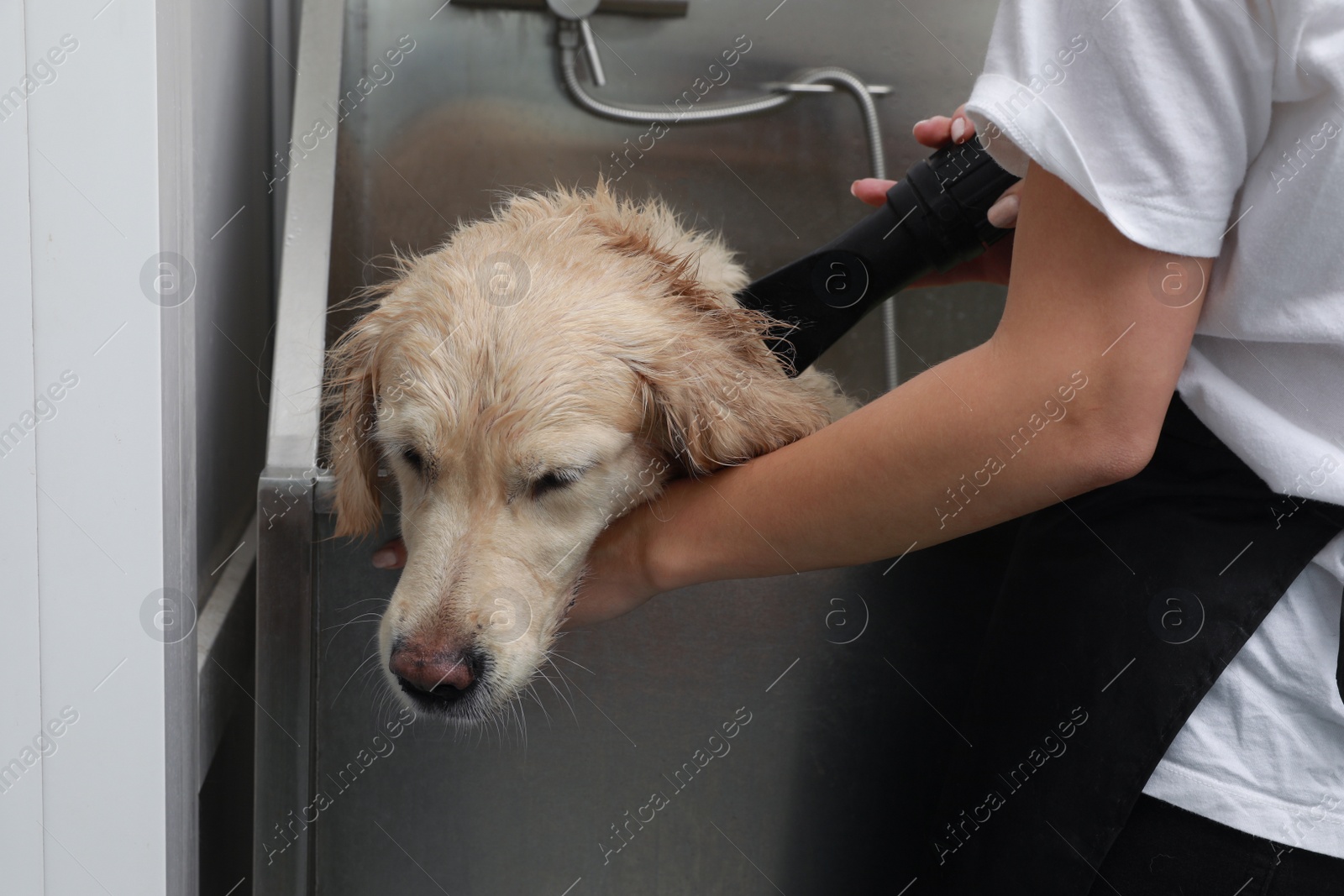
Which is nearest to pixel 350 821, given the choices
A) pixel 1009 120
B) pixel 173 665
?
pixel 173 665

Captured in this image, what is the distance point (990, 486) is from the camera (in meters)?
0.51

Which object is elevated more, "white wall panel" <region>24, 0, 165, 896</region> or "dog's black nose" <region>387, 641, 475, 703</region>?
"white wall panel" <region>24, 0, 165, 896</region>

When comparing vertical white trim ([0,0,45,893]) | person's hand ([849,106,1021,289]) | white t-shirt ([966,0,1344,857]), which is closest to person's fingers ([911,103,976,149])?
person's hand ([849,106,1021,289])

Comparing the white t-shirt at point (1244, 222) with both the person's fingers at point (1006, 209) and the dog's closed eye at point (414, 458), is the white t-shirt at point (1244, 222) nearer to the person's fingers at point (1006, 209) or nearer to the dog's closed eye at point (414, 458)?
the person's fingers at point (1006, 209)

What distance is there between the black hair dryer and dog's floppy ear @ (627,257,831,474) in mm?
39

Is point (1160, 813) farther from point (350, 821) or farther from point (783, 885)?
point (350, 821)

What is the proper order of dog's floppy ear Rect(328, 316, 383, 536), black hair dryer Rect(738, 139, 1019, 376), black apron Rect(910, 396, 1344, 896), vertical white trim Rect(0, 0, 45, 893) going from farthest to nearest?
dog's floppy ear Rect(328, 316, 383, 536)
black hair dryer Rect(738, 139, 1019, 376)
vertical white trim Rect(0, 0, 45, 893)
black apron Rect(910, 396, 1344, 896)

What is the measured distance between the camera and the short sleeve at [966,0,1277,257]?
1.33 ft

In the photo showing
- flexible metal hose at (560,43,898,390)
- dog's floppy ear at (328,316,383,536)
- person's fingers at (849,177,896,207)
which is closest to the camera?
dog's floppy ear at (328,316,383,536)

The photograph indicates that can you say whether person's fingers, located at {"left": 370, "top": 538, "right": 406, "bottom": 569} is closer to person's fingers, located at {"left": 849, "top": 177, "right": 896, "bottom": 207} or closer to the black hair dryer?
the black hair dryer

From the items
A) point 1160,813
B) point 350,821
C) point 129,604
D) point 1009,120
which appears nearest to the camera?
point 1009,120

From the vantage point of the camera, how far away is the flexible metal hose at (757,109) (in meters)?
1.43

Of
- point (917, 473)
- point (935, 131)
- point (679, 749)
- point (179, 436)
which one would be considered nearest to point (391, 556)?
point (179, 436)

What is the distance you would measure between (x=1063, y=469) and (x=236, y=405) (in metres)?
0.90
